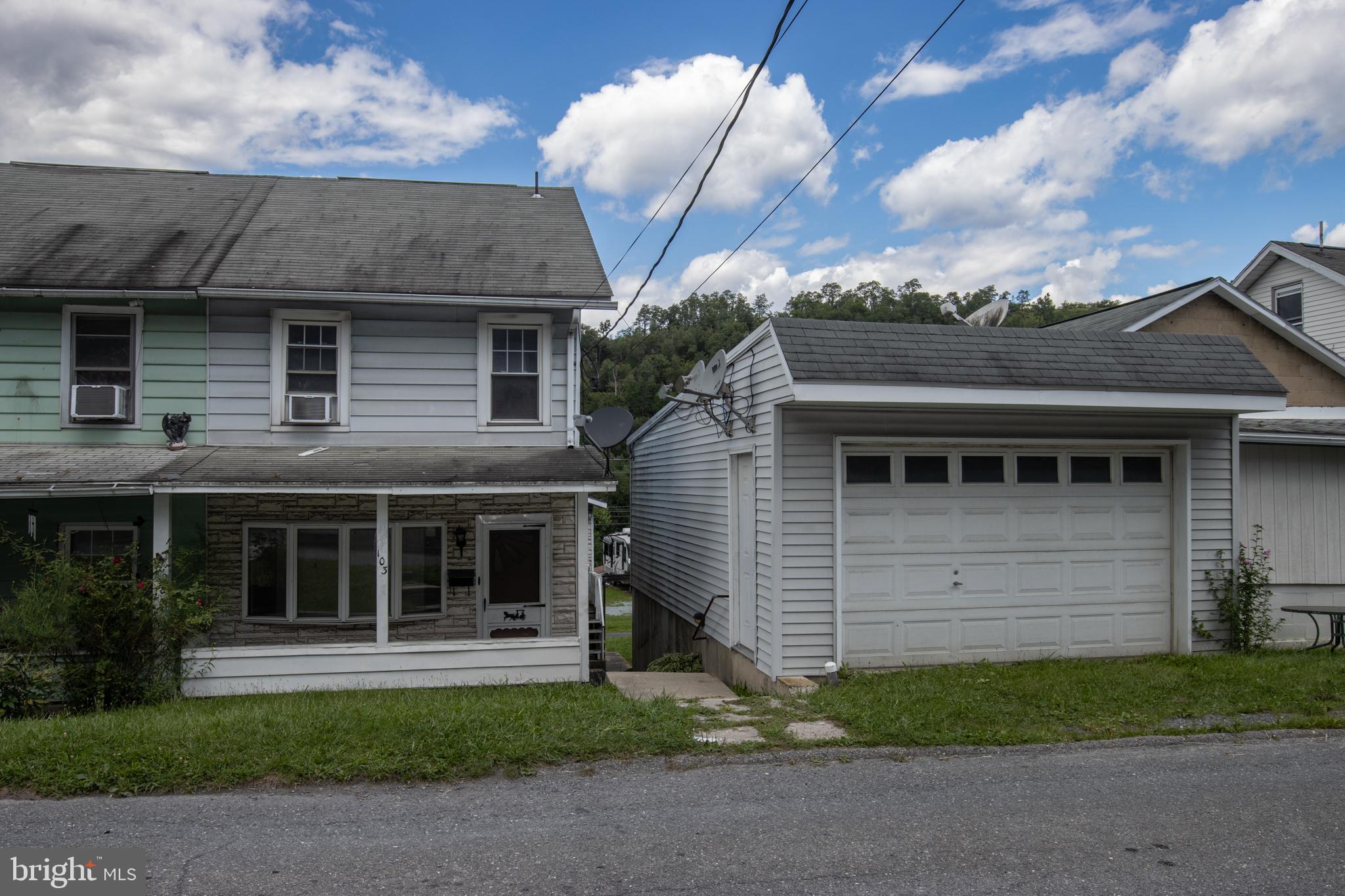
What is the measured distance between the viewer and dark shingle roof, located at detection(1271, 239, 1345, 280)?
18359 millimetres

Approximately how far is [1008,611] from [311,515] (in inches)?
324

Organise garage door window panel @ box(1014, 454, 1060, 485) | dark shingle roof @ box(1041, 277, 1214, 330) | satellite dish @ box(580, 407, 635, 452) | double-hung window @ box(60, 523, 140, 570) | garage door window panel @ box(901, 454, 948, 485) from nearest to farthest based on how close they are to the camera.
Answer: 1. garage door window panel @ box(901, 454, 948, 485)
2. garage door window panel @ box(1014, 454, 1060, 485)
3. satellite dish @ box(580, 407, 635, 452)
4. double-hung window @ box(60, 523, 140, 570)
5. dark shingle roof @ box(1041, 277, 1214, 330)

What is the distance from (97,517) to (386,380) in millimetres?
3938

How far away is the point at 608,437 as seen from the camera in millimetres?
9898

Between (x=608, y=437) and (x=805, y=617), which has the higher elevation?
(x=608, y=437)

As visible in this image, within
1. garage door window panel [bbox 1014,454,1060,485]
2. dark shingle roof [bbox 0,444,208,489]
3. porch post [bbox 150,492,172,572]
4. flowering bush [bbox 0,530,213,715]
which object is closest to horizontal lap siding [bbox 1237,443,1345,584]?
garage door window panel [bbox 1014,454,1060,485]

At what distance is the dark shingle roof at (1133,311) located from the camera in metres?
15.2

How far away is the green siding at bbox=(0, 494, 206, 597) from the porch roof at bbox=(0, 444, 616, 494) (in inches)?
32.2

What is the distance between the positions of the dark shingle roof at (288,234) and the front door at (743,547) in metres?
2.72

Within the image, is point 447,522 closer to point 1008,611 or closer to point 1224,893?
point 1008,611

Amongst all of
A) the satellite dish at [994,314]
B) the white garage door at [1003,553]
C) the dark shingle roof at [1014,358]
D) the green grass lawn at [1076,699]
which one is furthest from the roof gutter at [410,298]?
the green grass lawn at [1076,699]

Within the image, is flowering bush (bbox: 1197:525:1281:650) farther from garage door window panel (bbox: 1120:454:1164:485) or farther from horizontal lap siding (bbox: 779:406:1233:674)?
horizontal lap siding (bbox: 779:406:1233:674)

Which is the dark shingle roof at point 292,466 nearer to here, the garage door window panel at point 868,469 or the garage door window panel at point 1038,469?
the garage door window panel at point 868,469

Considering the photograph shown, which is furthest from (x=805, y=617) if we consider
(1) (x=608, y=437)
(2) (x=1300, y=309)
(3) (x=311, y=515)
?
(2) (x=1300, y=309)
